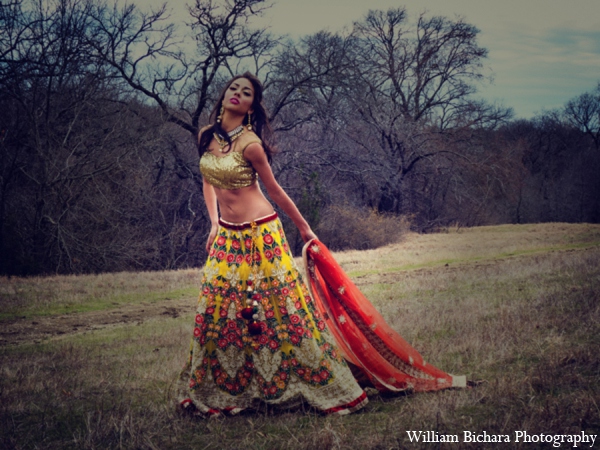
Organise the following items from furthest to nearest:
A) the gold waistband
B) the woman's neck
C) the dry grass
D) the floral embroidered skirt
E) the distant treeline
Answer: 1. the distant treeline
2. the dry grass
3. the woman's neck
4. the gold waistband
5. the floral embroidered skirt

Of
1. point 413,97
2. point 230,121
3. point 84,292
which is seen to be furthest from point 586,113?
point 230,121

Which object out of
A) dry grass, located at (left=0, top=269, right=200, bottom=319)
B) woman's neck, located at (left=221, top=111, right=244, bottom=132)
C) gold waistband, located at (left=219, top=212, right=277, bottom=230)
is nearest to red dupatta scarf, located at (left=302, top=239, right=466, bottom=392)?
gold waistband, located at (left=219, top=212, right=277, bottom=230)

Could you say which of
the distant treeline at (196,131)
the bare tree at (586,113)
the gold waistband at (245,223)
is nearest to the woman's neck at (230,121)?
the gold waistband at (245,223)

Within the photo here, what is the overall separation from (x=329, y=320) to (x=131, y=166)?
13.1 m

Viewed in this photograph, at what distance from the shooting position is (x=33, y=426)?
332 cm

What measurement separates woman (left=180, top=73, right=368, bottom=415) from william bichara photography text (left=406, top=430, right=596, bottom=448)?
2.13 ft

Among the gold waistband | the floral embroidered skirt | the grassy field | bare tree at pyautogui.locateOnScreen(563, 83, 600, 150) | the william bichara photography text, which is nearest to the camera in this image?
the william bichara photography text

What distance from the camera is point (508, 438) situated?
9.07ft

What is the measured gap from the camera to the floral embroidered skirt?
344 centimetres

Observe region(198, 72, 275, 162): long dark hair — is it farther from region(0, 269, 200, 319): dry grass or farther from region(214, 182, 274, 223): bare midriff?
region(0, 269, 200, 319): dry grass

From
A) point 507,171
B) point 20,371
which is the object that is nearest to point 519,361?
point 20,371

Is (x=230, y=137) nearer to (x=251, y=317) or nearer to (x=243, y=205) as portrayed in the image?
(x=243, y=205)

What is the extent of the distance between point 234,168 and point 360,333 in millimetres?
1436

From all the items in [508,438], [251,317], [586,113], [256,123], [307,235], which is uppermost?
[586,113]
